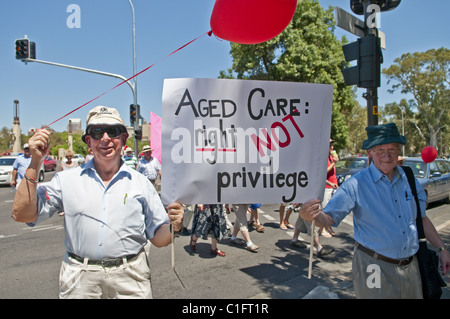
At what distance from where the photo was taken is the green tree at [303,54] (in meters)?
18.6

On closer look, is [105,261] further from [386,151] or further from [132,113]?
[132,113]

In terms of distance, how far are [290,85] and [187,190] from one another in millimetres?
1090

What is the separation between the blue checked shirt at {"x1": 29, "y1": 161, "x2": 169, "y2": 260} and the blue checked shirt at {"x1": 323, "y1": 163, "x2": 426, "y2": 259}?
1.44 metres

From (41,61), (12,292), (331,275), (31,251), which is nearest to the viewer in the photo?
(12,292)

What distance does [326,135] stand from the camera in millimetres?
2535

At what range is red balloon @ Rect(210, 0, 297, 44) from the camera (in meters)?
2.54

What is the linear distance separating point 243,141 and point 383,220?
1179mm

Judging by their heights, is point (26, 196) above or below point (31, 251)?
above

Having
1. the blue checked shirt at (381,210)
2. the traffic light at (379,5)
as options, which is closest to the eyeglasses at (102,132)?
the blue checked shirt at (381,210)

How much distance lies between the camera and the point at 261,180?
2.47 meters

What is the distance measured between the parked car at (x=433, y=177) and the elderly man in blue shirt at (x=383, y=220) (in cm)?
803

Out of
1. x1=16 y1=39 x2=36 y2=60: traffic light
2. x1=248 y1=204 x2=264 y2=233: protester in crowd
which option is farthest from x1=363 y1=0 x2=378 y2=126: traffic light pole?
x1=16 y1=39 x2=36 y2=60: traffic light
